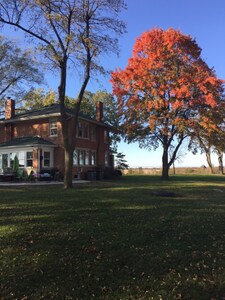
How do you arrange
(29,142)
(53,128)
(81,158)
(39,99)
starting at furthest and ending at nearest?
1. (39,99)
2. (81,158)
3. (53,128)
4. (29,142)

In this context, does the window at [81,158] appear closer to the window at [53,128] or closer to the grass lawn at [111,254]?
the window at [53,128]

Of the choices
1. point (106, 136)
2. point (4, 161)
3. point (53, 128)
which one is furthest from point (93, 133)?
point (4, 161)

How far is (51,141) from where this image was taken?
3170 cm

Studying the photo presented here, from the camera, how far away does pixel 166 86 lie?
32.5 meters

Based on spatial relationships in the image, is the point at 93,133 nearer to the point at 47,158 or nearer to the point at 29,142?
the point at 47,158

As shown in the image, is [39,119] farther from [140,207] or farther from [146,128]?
[140,207]

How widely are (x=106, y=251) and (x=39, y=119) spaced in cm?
2665

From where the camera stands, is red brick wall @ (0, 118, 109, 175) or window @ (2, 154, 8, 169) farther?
window @ (2, 154, 8, 169)

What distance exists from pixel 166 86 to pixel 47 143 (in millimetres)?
11156

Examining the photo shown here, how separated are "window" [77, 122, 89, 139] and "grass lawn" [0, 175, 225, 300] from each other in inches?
899

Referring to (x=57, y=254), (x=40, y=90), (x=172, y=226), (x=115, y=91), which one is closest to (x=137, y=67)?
(x=115, y=91)

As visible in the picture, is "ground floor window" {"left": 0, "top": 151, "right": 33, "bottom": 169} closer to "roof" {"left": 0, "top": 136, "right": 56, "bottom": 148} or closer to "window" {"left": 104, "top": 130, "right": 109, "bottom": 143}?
"roof" {"left": 0, "top": 136, "right": 56, "bottom": 148}

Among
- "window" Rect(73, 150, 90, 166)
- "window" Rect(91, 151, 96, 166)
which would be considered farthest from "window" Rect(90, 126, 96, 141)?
"window" Rect(73, 150, 90, 166)

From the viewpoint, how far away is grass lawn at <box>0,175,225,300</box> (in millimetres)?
5651
